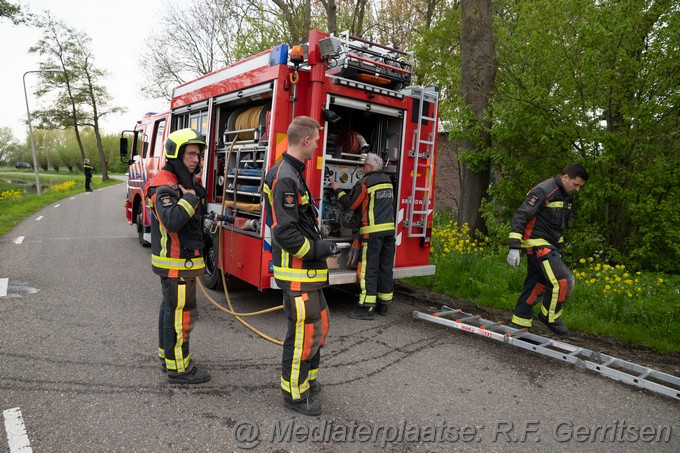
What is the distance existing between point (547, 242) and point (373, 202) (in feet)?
6.07

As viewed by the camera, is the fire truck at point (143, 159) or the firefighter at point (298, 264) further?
the fire truck at point (143, 159)

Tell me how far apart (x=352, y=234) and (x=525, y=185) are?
11.2 feet

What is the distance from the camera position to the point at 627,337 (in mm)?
4812

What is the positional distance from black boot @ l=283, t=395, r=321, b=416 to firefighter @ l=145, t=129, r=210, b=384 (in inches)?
30.1

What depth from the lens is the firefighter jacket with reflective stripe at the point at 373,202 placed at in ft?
17.7

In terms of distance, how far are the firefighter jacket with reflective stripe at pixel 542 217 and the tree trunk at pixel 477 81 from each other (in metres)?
3.76

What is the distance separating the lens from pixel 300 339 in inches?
123

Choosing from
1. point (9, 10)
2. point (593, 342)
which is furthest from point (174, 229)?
point (9, 10)

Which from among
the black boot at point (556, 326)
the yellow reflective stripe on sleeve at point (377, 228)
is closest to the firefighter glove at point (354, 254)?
the yellow reflective stripe on sleeve at point (377, 228)

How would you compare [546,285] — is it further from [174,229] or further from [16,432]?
[16,432]

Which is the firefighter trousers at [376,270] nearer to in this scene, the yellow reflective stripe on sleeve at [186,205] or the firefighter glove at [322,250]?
the firefighter glove at [322,250]

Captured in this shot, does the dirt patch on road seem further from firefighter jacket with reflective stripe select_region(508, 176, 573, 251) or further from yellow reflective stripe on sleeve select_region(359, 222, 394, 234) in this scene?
yellow reflective stripe on sleeve select_region(359, 222, 394, 234)

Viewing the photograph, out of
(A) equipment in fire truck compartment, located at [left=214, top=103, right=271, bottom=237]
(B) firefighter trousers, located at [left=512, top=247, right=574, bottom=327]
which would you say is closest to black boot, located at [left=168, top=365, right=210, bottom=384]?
(A) equipment in fire truck compartment, located at [left=214, top=103, right=271, bottom=237]

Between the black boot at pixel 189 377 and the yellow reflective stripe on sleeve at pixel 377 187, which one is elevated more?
the yellow reflective stripe on sleeve at pixel 377 187
